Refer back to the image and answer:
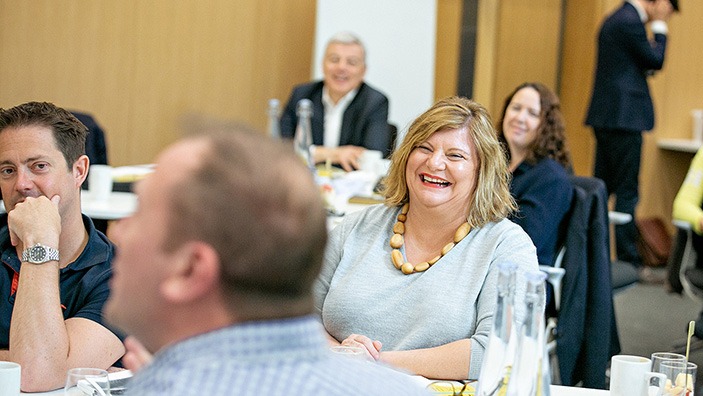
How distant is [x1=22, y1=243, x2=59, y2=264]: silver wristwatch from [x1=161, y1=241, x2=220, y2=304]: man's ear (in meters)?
1.24

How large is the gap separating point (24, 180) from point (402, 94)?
4.75 meters

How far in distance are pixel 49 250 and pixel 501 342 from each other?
992 millimetres

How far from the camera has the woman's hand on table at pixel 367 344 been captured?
7.27ft

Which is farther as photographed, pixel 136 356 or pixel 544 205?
pixel 544 205

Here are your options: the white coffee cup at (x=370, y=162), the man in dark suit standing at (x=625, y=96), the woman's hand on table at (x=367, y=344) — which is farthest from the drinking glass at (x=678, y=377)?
the man in dark suit standing at (x=625, y=96)

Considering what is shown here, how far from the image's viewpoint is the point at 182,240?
36.2 inches

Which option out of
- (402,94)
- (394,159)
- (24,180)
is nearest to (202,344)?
(24,180)

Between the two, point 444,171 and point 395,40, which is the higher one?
point 395,40

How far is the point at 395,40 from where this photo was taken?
22.1 ft

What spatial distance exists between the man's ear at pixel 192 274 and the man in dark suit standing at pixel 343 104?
4.39 metres

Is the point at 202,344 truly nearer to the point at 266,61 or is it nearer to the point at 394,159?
the point at 394,159

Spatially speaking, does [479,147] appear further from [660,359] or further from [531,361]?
[531,361]

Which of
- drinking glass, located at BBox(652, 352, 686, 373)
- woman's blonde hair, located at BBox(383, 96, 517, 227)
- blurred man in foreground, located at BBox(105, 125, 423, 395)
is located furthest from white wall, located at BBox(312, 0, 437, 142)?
blurred man in foreground, located at BBox(105, 125, 423, 395)

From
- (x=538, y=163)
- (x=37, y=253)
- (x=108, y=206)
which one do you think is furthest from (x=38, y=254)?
(x=538, y=163)
